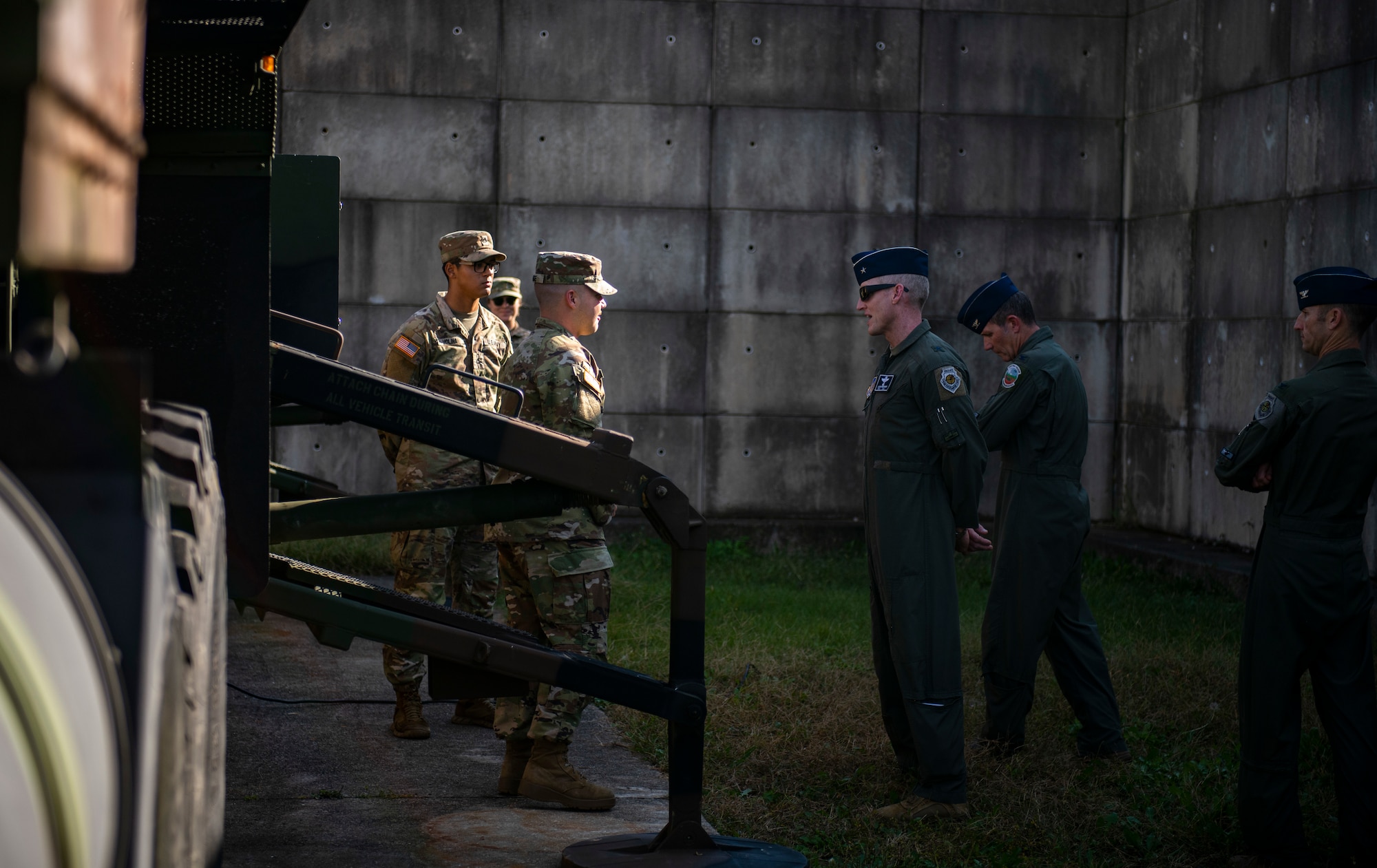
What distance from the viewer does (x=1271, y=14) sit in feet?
29.0

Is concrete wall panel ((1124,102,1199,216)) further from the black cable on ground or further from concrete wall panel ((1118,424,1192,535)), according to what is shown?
the black cable on ground

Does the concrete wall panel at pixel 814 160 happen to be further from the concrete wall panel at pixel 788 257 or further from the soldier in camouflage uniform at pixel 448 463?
the soldier in camouflage uniform at pixel 448 463

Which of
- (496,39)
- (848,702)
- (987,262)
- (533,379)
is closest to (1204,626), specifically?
(848,702)

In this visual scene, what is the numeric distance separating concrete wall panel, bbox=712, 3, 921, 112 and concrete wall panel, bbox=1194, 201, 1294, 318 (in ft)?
7.56

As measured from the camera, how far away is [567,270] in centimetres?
491

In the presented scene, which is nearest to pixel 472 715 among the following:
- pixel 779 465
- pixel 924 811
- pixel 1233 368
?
pixel 924 811

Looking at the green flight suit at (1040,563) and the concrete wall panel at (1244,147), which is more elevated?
the concrete wall panel at (1244,147)

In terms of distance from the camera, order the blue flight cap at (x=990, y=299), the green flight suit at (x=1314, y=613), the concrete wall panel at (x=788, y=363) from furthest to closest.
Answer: the concrete wall panel at (x=788, y=363)
the blue flight cap at (x=990, y=299)
the green flight suit at (x=1314, y=613)

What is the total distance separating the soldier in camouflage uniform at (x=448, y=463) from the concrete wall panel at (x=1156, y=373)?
5.43m

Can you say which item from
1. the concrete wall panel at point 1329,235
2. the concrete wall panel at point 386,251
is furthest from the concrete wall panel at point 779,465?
the concrete wall panel at point 1329,235

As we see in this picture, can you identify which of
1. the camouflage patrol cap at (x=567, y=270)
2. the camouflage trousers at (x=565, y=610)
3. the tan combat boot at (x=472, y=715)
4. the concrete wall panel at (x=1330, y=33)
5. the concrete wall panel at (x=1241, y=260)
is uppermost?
the concrete wall panel at (x=1330, y=33)

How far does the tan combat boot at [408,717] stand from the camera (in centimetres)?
538

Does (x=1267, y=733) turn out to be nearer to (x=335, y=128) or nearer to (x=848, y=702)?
(x=848, y=702)

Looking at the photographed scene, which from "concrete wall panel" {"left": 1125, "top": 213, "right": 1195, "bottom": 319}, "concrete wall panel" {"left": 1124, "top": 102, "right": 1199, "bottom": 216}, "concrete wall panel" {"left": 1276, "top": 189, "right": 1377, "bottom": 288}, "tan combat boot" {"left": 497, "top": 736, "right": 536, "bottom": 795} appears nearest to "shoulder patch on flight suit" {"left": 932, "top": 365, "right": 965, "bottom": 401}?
"tan combat boot" {"left": 497, "top": 736, "right": 536, "bottom": 795}
